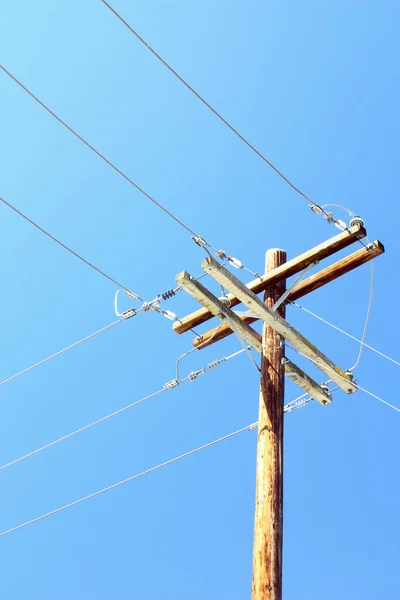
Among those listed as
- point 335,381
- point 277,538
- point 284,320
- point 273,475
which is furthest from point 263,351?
point 277,538

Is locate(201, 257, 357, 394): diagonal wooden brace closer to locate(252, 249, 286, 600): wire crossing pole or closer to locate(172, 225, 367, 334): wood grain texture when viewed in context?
locate(252, 249, 286, 600): wire crossing pole

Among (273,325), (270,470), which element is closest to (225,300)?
(273,325)

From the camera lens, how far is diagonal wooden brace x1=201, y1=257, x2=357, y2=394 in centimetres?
888

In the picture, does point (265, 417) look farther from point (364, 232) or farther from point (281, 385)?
point (364, 232)

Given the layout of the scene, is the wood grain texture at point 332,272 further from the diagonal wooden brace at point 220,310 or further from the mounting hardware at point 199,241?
the mounting hardware at point 199,241

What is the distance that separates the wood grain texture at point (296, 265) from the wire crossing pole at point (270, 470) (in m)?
0.13

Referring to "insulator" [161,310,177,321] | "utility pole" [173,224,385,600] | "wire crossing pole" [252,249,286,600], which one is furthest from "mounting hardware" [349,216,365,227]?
"insulator" [161,310,177,321]

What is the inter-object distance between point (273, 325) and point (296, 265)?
2.74 feet

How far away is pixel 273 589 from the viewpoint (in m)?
7.21

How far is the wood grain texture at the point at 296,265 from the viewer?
9227 mm

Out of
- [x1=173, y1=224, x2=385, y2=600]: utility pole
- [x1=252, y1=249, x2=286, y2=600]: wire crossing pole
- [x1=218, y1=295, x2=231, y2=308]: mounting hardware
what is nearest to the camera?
[x1=252, y1=249, x2=286, y2=600]: wire crossing pole

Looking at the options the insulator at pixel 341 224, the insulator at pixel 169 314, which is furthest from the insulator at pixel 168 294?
the insulator at pixel 341 224

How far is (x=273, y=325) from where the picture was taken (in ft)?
30.3

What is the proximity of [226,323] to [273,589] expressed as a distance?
3.27 meters
